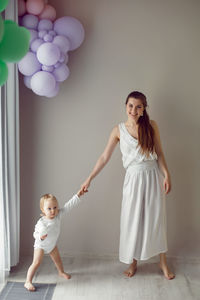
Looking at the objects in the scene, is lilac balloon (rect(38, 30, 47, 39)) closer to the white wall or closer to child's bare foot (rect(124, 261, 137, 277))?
the white wall

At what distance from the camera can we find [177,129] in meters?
3.12

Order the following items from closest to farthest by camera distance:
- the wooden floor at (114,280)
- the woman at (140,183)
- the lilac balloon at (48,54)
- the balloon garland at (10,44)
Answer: the balloon garland at (10,44)
the lilac balloon at (48,54)
the wooden floor at (114,280)
the woman at (140,183)

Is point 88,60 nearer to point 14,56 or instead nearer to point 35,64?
point 35,64

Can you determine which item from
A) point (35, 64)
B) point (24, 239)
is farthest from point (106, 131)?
→ point (24, 239)

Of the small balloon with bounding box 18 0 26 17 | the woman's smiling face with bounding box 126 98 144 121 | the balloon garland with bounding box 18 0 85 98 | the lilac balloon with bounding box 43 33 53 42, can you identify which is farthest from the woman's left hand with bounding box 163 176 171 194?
the small balloon with bounding box 18 0 26 17

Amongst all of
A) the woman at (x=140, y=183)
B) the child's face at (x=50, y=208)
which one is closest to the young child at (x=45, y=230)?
the child's face at (x=50, y=208)

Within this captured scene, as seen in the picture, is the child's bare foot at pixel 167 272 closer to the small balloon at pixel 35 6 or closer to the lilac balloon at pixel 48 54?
the lilac balloon at pixel 48 54

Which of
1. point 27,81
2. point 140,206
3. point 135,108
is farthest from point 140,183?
point 27,81

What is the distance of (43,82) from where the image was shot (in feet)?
8.75

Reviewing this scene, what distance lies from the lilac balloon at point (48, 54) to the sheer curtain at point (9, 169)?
281 mm

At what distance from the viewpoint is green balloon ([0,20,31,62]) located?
5.98 ft

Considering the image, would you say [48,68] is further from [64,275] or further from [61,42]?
[64,275]

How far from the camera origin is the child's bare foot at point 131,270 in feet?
9.76

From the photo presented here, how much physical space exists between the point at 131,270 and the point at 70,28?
185 cm
